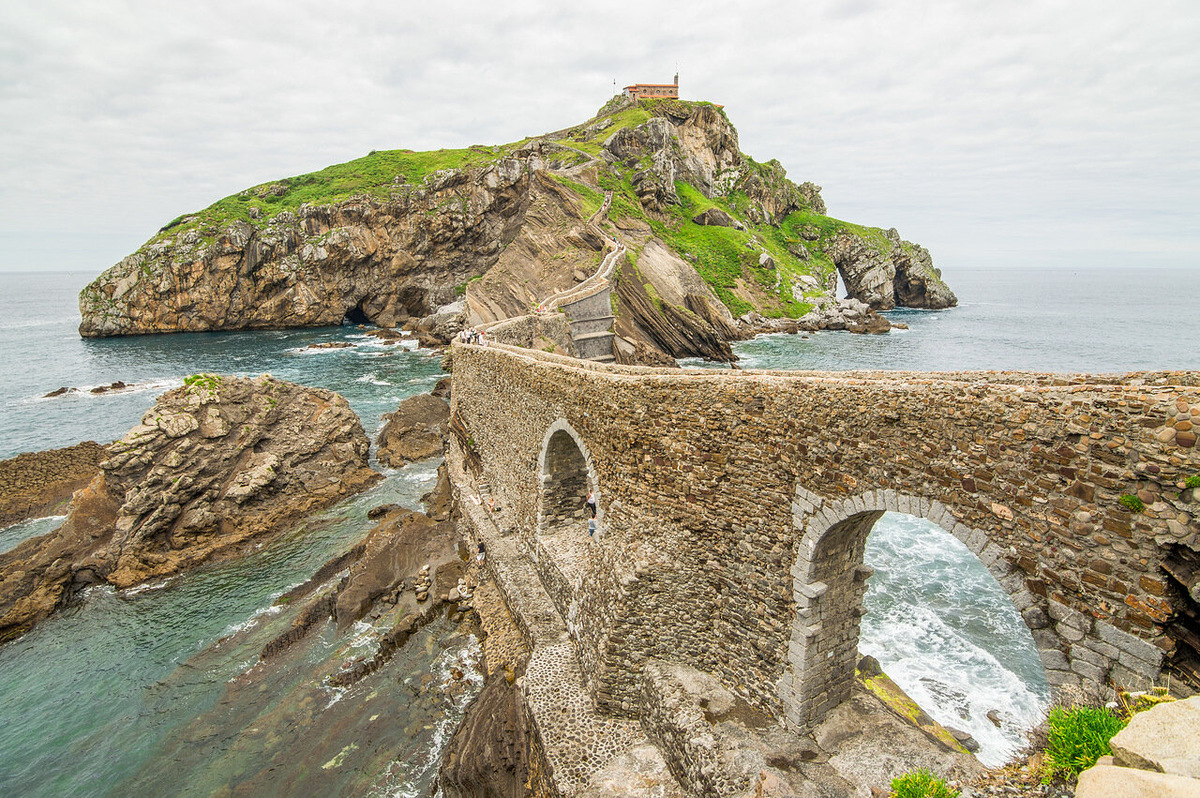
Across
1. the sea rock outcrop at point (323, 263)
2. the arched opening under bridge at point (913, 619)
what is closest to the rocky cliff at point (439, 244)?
the sea rock outcrop at point (323, 263)

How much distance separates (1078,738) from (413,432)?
31386mm

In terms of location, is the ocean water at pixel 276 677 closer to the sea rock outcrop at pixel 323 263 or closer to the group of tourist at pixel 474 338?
the group of tourist at pixel 474 338

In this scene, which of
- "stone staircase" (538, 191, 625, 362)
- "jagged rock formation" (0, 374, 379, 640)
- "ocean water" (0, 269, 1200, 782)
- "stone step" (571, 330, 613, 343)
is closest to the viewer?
"ocean water" (0, 269, 1200, 782)

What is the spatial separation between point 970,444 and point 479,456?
19245mm

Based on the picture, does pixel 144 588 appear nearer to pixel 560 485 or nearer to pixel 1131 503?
pixel 560 485

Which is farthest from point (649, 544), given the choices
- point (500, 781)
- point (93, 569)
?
point (93, 569)

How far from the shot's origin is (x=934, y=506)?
741 centimetres

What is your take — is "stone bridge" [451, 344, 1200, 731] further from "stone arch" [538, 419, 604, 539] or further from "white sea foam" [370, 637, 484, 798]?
"white sea foam" [370, 637, 484, 798]

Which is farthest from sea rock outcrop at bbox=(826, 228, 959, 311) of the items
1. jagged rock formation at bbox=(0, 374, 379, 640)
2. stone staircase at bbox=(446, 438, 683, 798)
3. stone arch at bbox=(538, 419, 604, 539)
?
stone staircase at bbox=(446, 438, 683, 798)

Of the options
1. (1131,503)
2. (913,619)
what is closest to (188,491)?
(913,619)

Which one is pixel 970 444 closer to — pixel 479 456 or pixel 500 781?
pixel 500 781

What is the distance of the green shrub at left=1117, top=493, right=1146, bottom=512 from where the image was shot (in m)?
5.88

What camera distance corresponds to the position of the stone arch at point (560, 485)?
15.9m

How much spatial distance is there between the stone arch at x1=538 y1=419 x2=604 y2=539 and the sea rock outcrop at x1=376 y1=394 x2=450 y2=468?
15.9 meters
